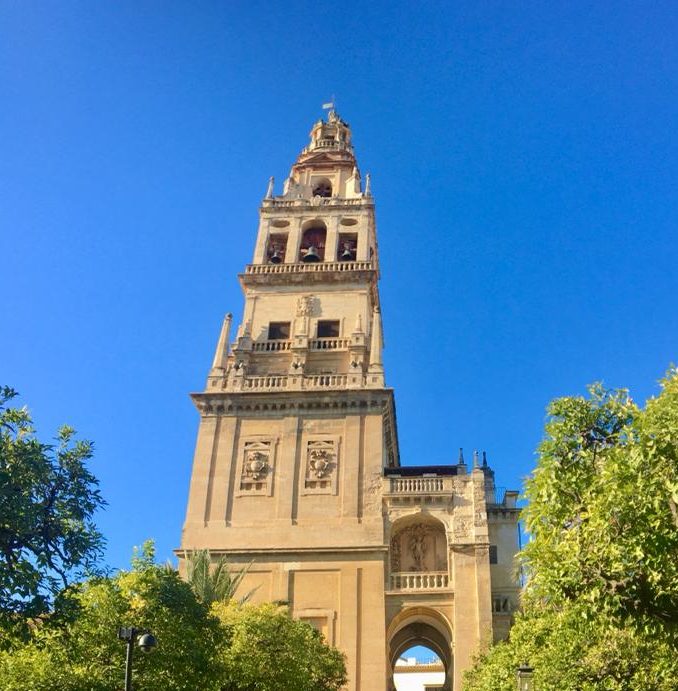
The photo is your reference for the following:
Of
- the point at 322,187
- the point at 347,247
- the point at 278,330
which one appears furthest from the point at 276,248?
the point at 322,187

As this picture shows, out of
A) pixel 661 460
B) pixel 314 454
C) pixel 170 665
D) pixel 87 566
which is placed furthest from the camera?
pixel 314 454

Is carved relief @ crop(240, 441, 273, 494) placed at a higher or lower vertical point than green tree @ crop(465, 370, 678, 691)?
higher

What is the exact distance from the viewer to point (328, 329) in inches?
1529

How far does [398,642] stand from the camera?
3519 centimetres

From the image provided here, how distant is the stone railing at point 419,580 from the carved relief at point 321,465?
4.74 meters

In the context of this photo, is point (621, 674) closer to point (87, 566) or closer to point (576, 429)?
point (576, 429)

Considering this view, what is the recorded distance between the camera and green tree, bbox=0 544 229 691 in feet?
50.4

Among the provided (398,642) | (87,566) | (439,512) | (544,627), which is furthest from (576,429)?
(398,642)

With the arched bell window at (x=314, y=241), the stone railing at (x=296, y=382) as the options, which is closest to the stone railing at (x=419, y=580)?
the stone railing at (x=296, y=382)

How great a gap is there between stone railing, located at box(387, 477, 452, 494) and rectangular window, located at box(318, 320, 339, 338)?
9.17 meters

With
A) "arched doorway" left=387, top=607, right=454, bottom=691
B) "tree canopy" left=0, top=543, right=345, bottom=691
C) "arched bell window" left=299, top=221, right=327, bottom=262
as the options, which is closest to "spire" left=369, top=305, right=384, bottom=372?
"arched bell window" left=299, top=221, right=327, bottom=262

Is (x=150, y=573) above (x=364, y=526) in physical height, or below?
below

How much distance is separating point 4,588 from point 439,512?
2221 centimetres

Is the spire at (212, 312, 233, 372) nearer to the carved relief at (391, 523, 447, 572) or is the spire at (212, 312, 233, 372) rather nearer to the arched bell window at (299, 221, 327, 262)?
the arched bell window at (299, 221, 327, 262)
